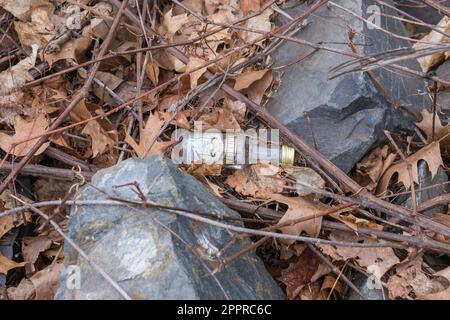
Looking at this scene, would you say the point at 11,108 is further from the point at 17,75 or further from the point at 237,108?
the point at 237,108

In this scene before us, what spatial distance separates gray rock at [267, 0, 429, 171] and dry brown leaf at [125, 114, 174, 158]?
0.57 meters

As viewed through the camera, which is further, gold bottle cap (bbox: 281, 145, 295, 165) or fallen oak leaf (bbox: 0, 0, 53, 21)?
fallen oak leaf (bbox: 0, 0, 53, 21)

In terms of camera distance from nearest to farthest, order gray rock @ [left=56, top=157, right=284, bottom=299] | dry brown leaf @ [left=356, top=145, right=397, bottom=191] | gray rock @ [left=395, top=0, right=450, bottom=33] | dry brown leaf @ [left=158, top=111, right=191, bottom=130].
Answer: gray rock @ [left=56, top=157, right=284, bottom=299], dry brown leaf @ [left=356, top=145, right=397, bottom=191], dry brown leaf @ [left=158, top=111, right=191, bottom=130], gray rock @ [left=395, top=0, right=450, bottom=33]

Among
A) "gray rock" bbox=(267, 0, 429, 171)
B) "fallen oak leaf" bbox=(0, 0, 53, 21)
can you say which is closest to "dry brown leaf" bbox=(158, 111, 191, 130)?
"gray rock" bbox=(267, 0, 429, 171)

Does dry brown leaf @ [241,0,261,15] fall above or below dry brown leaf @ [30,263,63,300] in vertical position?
above

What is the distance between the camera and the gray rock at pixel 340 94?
8.47 ft

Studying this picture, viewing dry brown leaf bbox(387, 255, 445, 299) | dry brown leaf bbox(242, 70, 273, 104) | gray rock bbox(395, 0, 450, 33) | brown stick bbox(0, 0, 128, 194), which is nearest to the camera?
dry brown leaf bbox(387, 255, 445, 299)

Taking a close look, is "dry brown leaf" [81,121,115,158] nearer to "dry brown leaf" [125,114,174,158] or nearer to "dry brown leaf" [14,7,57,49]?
"dry brown leaf" [125,114,174,158]

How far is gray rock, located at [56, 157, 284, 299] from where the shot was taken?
1840 mm

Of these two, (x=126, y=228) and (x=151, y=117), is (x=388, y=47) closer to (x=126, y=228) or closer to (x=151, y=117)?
(x=151, y=117)

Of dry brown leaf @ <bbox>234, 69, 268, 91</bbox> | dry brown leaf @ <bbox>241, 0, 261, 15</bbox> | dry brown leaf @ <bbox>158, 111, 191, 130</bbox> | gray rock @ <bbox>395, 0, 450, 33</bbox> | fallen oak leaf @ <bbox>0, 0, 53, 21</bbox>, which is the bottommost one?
dry brown leaf @ <bbox>158, 111, 191, 130</bbox>

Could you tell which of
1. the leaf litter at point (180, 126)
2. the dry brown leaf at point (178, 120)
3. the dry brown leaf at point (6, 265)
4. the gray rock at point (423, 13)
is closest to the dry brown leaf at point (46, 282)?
the leaf litter at point (180, 126)

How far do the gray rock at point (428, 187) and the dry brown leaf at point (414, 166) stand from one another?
0.19ft
